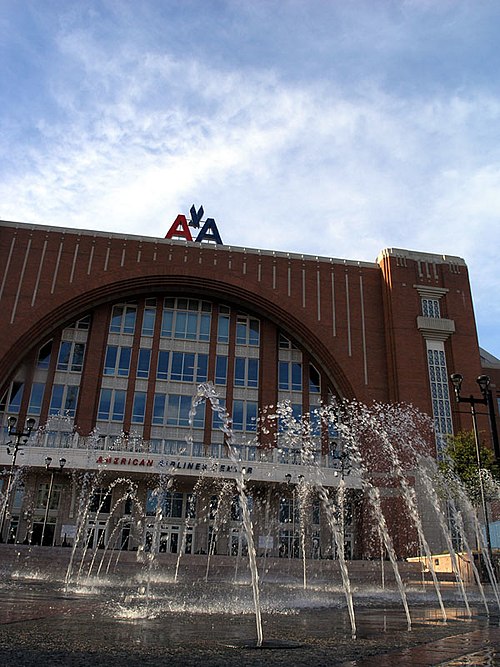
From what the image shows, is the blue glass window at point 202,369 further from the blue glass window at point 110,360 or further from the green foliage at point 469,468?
the green foliage at point 469,468

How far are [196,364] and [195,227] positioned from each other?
10973mm

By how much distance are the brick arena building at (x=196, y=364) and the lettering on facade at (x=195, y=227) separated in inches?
21.1

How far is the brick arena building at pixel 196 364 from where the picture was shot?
104 feet

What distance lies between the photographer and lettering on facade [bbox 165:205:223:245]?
1560 inches

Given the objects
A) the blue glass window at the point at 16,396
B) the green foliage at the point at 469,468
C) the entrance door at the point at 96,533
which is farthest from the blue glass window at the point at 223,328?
the green foliage at the point at 469,468

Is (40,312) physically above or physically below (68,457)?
above

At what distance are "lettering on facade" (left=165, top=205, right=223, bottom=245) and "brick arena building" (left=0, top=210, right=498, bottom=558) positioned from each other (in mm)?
536

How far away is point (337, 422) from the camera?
36188 mm

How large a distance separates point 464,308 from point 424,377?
20.7 ft

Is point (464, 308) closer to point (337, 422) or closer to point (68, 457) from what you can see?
point (337, 422)

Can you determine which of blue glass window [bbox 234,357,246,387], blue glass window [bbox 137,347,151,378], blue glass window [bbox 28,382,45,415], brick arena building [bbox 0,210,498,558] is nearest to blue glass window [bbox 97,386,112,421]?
brick arena building [bbox 0,210,498,558]

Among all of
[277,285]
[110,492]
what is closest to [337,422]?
[277,285]

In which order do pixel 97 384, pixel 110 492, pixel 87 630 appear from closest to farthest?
pixel 87 630 < pixel 110 492 < pixel 97 384

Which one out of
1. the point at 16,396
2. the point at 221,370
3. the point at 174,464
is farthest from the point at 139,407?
the point at 16,396
